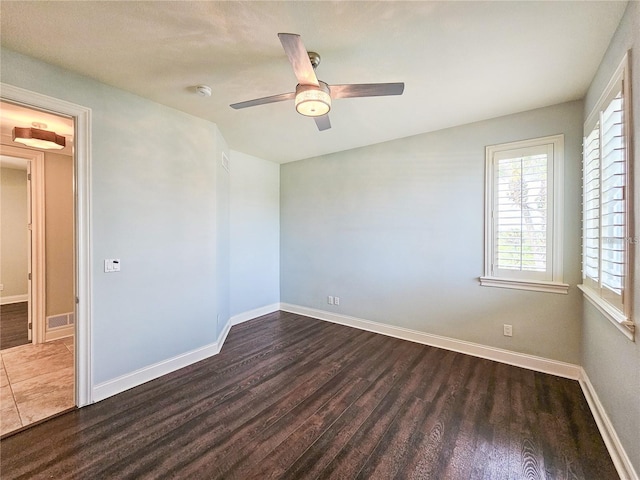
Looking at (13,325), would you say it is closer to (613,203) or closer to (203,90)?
(203,90)

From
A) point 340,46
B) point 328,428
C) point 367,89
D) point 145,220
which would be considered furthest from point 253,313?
point 340,46

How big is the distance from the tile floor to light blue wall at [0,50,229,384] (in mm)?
416

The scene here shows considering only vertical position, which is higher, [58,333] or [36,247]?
[36,247]

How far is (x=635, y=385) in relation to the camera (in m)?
1.47

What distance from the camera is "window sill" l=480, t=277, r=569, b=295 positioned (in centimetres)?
272

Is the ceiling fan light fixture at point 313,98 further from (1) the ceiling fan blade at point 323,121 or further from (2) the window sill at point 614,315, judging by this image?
(2) the window sill at point 614,315

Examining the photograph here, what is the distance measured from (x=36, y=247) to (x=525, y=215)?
5.90 metres

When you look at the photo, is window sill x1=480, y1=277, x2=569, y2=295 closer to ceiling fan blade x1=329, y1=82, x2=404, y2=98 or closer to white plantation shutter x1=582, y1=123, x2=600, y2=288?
white plantation shutter x1=582, y1=123, x2=600, y2=288

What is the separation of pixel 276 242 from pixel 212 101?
9.12ft

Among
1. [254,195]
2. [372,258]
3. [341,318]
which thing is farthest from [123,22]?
[341,318]

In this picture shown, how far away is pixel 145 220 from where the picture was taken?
2.64m

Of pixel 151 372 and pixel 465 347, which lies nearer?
pixel 151 372

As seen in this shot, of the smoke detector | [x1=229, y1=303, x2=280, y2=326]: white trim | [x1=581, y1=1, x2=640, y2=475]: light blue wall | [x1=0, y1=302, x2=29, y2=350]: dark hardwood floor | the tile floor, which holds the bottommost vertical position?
the tile floor

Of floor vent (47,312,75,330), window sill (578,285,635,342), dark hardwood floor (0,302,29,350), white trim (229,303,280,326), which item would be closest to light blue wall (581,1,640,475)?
window sill (578,285,635,342)
